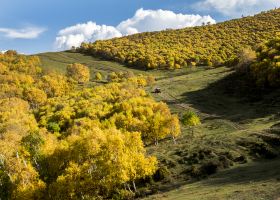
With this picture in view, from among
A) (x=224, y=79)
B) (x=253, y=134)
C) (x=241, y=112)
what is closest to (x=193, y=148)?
(x=253, y=134)

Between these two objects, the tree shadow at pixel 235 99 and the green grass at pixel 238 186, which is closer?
the green grass at pixel 238 186

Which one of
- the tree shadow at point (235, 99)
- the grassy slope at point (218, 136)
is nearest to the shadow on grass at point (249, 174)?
the grassy slope at point (218, 136)

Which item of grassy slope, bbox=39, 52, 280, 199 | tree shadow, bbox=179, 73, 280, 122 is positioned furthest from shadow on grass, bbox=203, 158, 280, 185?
tree shadow, bbox=179, 73, 280, 122

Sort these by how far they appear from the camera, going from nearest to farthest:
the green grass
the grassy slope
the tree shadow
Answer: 1. the green grass
2. the grassy slope
3. the tree shadow

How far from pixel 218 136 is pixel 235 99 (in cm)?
5259

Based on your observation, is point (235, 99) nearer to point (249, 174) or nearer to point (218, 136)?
point (218, 136)

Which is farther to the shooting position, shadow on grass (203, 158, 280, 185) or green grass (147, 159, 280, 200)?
shadow on grass (203, 158, 280, 185)

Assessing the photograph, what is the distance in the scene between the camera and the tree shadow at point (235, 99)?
393 feet

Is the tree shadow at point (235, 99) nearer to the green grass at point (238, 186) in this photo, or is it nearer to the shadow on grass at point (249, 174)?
the shadow on grass at point (249, 174)

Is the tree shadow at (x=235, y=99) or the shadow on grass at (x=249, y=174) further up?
the tree shadow at (x=235, y=99)

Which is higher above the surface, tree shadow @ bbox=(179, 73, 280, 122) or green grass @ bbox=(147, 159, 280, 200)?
tree shadow @ bbox=(179, 73, 280, 122)

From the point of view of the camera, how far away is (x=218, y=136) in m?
92.1

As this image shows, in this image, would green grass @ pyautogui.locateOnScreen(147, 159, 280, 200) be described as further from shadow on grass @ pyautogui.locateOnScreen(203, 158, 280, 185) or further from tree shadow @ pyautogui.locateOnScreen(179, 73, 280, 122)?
tree shadow @ pyautogui.locateOnScreen(179, 73, 280, 122)

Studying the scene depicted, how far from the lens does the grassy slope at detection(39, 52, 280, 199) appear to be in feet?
180
